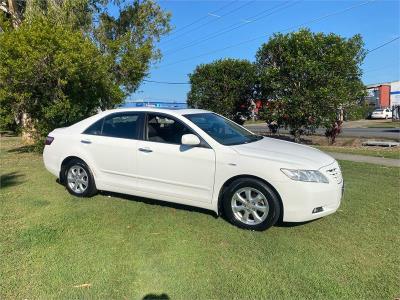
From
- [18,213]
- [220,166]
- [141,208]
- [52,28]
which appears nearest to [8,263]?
[18,213]

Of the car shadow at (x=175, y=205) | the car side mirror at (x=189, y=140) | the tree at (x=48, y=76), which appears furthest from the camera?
the tree at (x=48, y=76)

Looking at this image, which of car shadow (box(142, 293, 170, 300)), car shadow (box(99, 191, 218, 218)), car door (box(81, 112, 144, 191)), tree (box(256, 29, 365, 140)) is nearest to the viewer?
car shadow (box(142, 293, 170, 300))

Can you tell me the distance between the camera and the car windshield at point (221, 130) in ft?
19.6

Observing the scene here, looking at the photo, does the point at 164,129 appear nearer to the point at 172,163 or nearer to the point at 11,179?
the point at 172,163

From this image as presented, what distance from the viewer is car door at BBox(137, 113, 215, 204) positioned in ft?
18.7

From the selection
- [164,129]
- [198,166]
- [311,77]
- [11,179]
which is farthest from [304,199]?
[311,77]

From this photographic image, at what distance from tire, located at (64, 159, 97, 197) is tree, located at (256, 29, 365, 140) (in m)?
8.74

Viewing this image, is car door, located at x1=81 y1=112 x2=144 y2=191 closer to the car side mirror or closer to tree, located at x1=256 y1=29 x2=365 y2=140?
the car side mirror

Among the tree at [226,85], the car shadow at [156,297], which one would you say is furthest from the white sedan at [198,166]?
the tree at [226,85]

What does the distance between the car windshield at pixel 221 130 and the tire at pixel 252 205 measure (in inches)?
27.7

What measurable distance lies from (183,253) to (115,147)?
2.48 m

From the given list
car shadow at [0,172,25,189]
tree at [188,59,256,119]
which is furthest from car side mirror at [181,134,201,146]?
tree at [188,59,256,119]

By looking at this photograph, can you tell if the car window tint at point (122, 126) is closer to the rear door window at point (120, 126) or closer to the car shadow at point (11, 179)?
the rear door window at point (120, 126)

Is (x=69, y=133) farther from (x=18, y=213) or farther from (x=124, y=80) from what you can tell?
(x=124, y=80)
